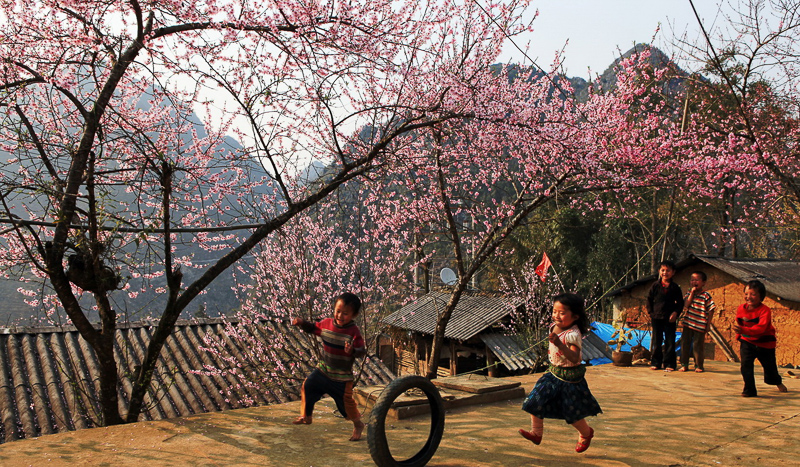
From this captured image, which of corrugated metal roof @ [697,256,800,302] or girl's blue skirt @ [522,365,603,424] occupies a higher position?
corrugated metal roof @ [697,256,800,302]

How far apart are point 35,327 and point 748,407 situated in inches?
412

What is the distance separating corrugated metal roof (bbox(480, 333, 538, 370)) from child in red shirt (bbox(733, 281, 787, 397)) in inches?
385

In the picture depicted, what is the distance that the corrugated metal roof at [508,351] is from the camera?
1675 centimetres

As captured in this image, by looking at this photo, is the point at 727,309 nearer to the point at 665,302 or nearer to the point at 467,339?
the point at 665,302

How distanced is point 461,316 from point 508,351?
7.70 ft

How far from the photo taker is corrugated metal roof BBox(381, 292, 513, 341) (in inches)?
712

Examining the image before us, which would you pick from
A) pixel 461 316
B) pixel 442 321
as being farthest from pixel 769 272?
pixel 461 316

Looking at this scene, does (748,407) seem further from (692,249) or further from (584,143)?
(692,249)

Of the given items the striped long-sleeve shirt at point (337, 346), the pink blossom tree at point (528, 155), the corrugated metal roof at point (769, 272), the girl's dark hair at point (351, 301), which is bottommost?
the striped long-sleeve shirt at point (337, 346)

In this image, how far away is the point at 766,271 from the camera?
12.0m

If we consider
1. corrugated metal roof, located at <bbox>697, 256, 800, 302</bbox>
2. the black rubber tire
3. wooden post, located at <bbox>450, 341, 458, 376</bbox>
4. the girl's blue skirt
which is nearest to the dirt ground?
the black rubber tire

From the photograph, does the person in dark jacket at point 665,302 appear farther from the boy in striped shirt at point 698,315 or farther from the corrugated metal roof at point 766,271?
the corrugated metal roof at point 766,271

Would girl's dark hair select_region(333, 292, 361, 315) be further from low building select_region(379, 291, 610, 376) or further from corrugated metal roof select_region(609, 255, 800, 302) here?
low building select_region(379, 291, 610, 376)

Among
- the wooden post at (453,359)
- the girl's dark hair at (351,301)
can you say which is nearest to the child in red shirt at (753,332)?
the girl's dark hair at (351,301)
